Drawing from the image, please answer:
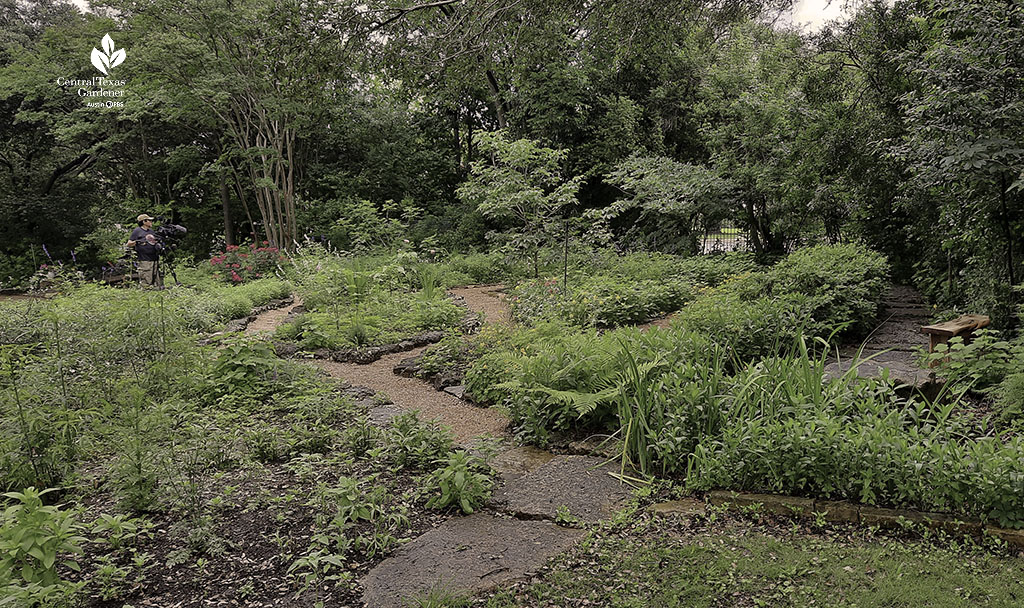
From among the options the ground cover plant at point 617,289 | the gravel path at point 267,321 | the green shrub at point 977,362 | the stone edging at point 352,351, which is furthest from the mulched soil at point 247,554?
the gravel path at point 267,321

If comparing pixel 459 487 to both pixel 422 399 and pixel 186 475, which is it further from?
pixel 422 399

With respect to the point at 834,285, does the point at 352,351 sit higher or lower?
lower

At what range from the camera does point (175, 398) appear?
14.3ft

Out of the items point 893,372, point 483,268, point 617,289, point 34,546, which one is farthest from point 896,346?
point 483,268

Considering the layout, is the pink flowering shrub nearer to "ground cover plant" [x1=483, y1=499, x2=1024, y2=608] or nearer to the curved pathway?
the curved pathway

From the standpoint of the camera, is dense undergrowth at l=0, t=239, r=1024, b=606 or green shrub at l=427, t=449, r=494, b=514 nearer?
dense undergrowth at l=0, t=239, r=1024, b=606

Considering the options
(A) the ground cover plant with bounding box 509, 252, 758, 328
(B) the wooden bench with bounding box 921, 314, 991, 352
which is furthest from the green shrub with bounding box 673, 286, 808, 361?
(A) the ground cover plant with bounding box 509, 252, 758, 328

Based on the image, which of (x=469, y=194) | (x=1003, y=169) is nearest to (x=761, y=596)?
(x=1003, y=169)

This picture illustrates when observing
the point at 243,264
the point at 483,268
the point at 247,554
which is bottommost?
the point at 247,554

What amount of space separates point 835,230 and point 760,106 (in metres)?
2.70

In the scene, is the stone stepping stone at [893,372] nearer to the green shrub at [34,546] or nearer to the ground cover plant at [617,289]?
the ground cover plant at [617,289]

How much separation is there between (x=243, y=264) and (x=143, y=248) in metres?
3.92

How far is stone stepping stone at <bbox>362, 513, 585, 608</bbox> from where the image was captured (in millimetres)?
2506

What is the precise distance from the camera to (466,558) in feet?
8.98
